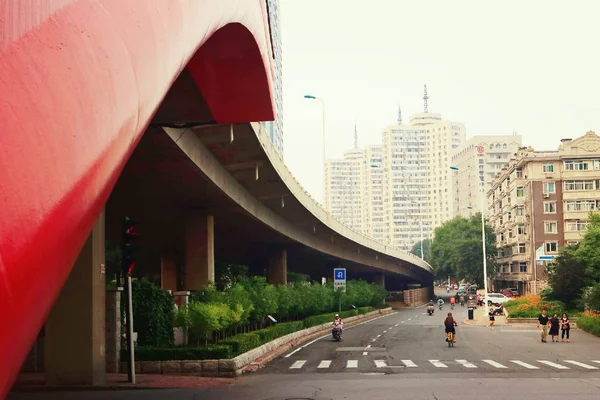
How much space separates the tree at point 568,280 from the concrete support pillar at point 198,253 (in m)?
32.5

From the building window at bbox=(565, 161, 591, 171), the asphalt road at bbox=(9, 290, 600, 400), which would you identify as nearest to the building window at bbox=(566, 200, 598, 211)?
the building window at bbox=(565, 161, 591, 171)

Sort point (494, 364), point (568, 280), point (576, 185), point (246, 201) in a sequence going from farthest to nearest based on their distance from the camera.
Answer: point (576, 185) → point (568, 280) → point (246, 201) → point (494, 364)

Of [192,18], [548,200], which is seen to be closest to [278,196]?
[192,18]

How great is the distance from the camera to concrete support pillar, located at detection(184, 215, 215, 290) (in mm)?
35719

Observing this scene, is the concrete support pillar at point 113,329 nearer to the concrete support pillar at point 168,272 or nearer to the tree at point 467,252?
the concrete support pillar at point 168,272

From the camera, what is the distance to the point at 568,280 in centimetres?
5675

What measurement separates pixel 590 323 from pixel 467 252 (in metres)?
73.8

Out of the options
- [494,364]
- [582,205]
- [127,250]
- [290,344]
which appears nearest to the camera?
[127,250]

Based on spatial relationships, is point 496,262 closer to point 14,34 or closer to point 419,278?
point 419,278

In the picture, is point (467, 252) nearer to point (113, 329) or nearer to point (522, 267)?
point (522, 267)

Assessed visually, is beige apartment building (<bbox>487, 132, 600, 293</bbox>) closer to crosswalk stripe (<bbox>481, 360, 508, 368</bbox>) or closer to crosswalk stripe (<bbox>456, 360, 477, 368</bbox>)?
crosswalk stripe (<bbox>481, 360, 508, 368</bbox>)

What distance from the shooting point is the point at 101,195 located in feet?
18.5

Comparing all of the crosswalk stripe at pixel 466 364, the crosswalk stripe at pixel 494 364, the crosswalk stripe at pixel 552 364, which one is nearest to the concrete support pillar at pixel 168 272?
the crosswalk stripe at pixel 466 364

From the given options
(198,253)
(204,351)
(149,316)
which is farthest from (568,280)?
(204,351)
